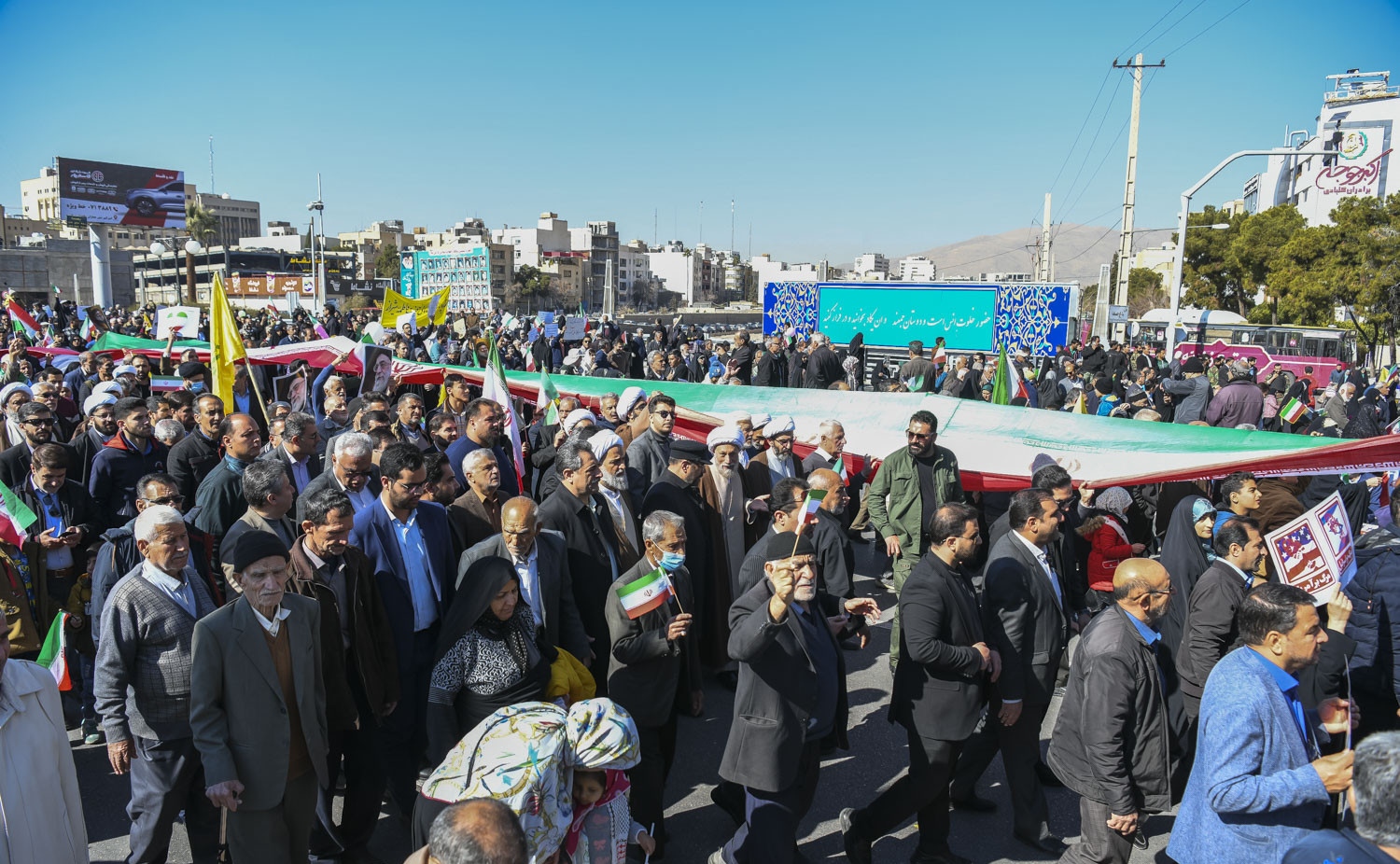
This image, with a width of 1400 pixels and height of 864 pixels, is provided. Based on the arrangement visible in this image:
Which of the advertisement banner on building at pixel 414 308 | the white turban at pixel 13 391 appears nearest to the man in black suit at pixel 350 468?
the white turban at pixel 13 391

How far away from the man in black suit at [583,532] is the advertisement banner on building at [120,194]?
70947 millimetres

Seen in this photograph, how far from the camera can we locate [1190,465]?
255 inches

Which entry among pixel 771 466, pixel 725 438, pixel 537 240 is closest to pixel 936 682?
pixel 725 438

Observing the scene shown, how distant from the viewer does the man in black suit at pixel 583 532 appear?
16.2 feet

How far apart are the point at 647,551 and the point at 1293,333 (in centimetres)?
3094

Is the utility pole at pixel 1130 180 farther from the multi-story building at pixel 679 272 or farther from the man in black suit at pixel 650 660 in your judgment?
the multi-story building at pixel 679 272

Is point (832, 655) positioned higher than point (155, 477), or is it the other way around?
point (155, 477)

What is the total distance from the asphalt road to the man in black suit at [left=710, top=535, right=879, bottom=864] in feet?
2.19

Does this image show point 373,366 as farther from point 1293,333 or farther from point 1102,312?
point 1102,312

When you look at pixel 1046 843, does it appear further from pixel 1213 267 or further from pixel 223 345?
pixel 1213 267

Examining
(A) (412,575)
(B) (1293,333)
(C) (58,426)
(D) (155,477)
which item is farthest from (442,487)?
(B) (1293,333)

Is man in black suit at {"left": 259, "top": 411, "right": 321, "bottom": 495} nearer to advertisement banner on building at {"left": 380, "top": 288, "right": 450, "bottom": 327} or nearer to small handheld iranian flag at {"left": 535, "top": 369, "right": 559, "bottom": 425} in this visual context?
small handheld iranian flag at {"left": 535, "top": 369, "right": 559, "bottom": 425}

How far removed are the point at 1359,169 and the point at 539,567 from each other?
75.2 metres

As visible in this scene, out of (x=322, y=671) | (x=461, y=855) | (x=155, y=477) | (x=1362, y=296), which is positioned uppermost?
(x=1362, y=296)
